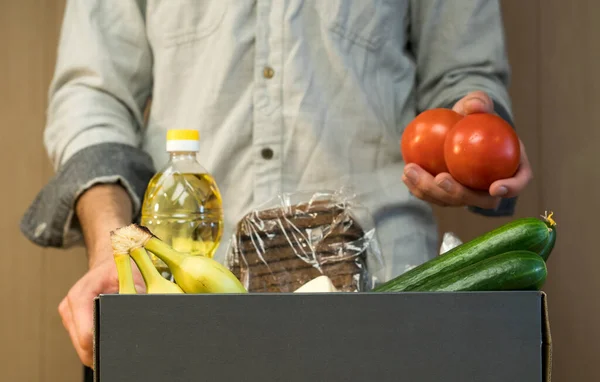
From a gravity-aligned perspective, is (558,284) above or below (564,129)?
below

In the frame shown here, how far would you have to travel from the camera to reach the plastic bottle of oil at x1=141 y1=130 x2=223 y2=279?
93cm

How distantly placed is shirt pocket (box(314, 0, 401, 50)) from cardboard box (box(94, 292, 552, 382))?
2.34ft

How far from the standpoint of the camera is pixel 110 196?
100cm

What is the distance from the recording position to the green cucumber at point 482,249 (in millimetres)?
638

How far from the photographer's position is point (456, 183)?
3.17ft

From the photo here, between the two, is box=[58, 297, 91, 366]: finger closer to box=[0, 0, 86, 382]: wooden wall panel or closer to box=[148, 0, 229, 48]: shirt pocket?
box=[148, 0, 229, 48]: shirt pocket

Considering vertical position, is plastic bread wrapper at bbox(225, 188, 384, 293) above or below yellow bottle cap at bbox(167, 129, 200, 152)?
below

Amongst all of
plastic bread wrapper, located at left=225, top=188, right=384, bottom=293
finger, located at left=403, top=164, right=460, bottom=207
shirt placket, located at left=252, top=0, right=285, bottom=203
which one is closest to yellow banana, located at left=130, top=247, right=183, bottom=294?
plastic bread wrapper, located at left=225, top=188, right=384, bottom=293

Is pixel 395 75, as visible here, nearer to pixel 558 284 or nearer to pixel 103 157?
pixel 103 157

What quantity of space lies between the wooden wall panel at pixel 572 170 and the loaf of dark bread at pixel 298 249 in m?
1.05

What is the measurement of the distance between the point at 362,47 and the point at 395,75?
8 centimetres

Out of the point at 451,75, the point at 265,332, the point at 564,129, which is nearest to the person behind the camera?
the point at 265,332

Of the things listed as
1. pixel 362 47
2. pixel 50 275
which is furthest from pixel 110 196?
pixel 50 275

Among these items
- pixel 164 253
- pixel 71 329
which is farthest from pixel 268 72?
pixel 164 253
